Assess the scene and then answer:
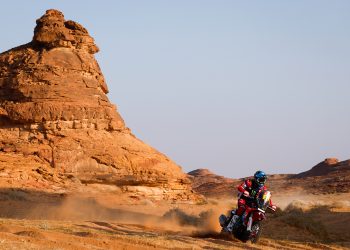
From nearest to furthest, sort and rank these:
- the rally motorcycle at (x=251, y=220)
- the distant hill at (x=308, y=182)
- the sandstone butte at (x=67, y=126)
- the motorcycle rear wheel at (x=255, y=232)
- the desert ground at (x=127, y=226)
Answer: the desert ground at (x=127, y=226) < the rally motorcycle at (x=251, y=220) < the motorcycle rear wheel at (x=255, y=232) < the sandstone butte at (x=67, y=126) < the distant hill at (x=308, y=182)

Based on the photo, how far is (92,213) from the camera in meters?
26.7

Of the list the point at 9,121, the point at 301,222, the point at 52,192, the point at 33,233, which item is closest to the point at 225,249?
the point at 33,233

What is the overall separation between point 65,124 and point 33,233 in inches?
929

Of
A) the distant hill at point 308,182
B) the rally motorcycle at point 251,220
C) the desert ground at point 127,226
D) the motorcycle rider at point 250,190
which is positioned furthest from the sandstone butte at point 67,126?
the distant hill at point 308,182

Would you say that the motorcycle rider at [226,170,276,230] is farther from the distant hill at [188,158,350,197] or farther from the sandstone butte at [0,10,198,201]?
the distant hill at [188,158,350,197]

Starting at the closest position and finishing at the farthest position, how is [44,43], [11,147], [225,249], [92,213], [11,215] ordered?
[225,249], [11,215], [92,213], [11,147], [44,43]

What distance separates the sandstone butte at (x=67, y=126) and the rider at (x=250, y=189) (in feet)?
55.4

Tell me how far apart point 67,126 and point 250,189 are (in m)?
21.0

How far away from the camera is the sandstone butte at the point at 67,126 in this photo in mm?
33156

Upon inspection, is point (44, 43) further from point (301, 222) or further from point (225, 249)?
point (225, 249)

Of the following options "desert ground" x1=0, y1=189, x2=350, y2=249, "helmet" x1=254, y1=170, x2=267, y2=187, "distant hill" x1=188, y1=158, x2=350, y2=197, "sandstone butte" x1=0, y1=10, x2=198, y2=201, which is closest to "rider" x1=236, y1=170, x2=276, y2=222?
"helmet" x1=254, y1=170, x2=267, y2=187

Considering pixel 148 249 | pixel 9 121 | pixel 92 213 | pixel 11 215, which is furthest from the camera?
pixel 9 121

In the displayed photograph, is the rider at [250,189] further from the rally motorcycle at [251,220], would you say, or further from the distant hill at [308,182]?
the distant hill at [308,182]

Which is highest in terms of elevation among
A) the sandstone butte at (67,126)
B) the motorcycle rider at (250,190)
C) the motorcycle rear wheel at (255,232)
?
the sandstone butte at (67,126)
